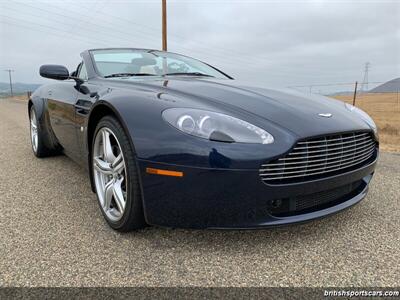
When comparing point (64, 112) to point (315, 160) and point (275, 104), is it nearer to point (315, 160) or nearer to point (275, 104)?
point (275, 104)

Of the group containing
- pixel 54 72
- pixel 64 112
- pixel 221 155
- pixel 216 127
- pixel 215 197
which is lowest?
pixel 215 197

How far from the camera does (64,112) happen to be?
10.9 feet

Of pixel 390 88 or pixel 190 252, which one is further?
pixel 390 88

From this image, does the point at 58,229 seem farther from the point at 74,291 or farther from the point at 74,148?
the point at 74,148

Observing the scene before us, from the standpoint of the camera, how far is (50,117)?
3.94 m

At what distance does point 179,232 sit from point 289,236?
Result: 2.32ft

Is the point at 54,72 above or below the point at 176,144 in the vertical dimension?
above

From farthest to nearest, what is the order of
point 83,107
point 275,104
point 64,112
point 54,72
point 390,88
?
point 390,88
point 64,112
point 54,72
point 83,107
point 275,104

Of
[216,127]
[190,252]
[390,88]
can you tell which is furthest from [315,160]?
[390,88]

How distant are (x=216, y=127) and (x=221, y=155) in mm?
168

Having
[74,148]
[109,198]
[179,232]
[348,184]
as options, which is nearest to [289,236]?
[348,184]

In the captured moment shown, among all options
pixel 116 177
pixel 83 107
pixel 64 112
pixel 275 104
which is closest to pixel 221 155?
pixel 275 104

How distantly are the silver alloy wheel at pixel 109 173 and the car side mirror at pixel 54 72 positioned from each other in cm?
104

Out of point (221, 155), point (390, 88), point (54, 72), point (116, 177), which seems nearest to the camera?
point (221, 155)
